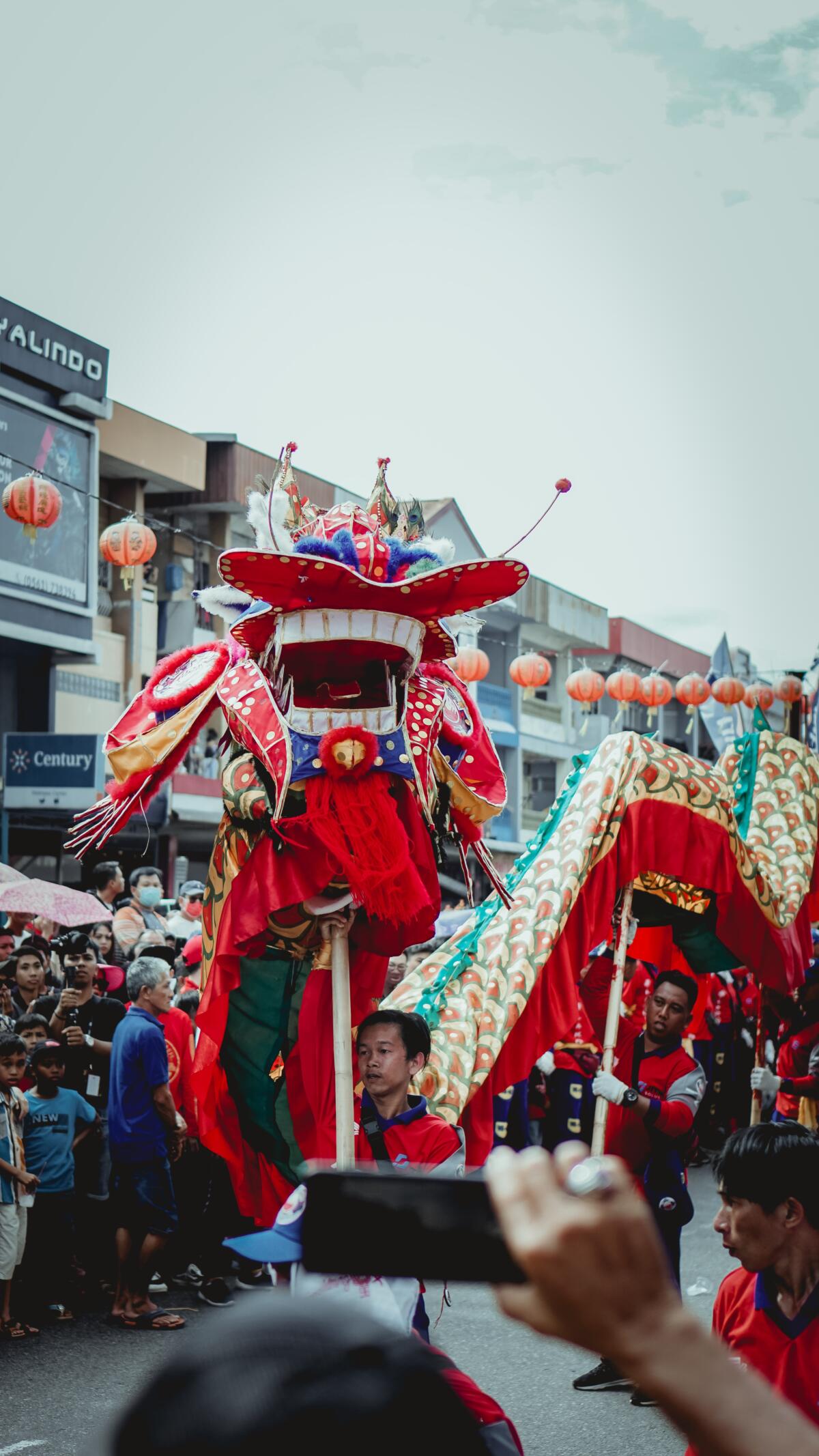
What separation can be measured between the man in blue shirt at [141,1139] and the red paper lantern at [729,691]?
11818 mm

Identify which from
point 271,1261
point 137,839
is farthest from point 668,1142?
point 137,839

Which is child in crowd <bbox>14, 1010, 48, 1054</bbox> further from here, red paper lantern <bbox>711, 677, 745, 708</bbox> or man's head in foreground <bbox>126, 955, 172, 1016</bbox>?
red paper lantern <bbox>711, 677, 745, 708</bbox>

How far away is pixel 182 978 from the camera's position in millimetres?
8164

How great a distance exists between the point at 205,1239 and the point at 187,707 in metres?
3.28

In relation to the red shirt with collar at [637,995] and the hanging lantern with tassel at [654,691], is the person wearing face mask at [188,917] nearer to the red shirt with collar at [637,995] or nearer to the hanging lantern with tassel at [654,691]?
the red shirt with collar at [637,995]

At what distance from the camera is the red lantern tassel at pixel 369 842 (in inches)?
159

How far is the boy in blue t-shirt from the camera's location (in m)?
6.21

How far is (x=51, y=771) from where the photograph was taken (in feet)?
57.0

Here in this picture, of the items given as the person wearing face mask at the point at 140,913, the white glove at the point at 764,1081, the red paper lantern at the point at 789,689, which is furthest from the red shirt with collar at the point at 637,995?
the red paper lantern at the point at 789,689

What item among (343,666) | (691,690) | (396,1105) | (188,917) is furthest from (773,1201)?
(691,690)

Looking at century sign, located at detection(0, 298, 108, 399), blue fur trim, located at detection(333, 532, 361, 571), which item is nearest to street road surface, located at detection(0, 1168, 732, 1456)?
blue fur trim, located at detection(333, 532, 361, 571)

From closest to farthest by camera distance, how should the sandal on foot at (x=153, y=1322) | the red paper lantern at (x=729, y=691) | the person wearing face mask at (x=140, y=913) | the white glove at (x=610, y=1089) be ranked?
the white glove at (x=610, y=1089) < the sandal on foot at (x=153, y=1322) < the person wearing face mask at (x=140, y=913) < the red paper lantern at (x=729, y=691)

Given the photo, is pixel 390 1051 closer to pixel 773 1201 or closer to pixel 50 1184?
pixel 773 1201

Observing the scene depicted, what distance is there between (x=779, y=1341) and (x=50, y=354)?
17.0 metres
